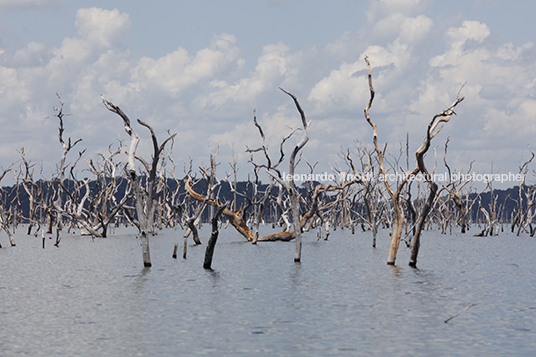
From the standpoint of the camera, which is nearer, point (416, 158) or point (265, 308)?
point (265, 308)

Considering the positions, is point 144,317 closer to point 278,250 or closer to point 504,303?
point 504,303

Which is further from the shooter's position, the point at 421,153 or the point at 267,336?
the point at 421,153

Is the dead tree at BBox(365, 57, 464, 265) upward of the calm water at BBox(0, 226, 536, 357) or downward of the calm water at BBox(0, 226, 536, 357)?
upward

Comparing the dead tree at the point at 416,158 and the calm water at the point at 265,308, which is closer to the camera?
the calm water at the point at 265,308

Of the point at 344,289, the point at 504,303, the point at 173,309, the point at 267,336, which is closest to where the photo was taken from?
the point at 267,336

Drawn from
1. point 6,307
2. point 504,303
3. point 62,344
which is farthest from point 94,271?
point 504,303

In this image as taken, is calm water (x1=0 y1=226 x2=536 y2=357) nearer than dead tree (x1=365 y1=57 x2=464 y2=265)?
Yes

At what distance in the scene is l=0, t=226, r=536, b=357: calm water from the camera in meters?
10.1

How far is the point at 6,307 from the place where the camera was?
45.2ft

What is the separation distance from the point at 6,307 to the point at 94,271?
765 centimetres

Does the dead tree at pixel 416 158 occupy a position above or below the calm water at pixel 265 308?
above

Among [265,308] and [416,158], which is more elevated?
[416,158]

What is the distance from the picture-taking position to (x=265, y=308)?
13773 mm

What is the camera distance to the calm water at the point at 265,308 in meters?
10.1
